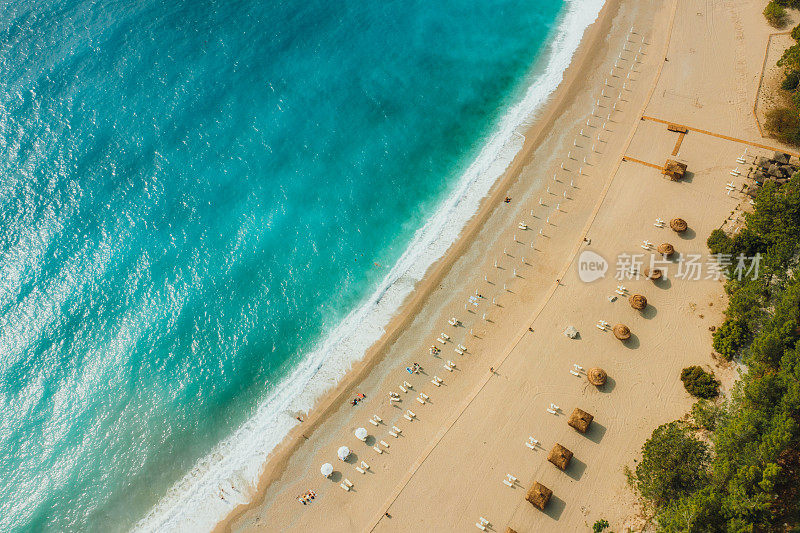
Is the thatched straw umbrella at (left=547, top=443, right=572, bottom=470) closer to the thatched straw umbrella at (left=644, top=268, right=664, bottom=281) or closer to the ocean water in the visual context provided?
the thatched straw umbrella at (left=644, top=268, right=664, bottom=281)

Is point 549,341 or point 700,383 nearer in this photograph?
point 700,383

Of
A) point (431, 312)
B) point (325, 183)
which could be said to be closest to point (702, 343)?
point (431, 312)

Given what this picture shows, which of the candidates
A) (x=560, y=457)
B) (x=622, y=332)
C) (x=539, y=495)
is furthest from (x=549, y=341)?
(x=539, y=495)

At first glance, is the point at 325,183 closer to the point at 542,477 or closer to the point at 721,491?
the point at 542,477

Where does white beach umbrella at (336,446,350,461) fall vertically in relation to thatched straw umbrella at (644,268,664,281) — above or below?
below

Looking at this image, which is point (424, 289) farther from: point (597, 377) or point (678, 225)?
point (678, 225)

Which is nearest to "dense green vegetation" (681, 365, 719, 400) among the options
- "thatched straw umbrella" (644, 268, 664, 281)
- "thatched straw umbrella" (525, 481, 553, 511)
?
"thatched straw umbrella" (644, 268, 664, 281)
